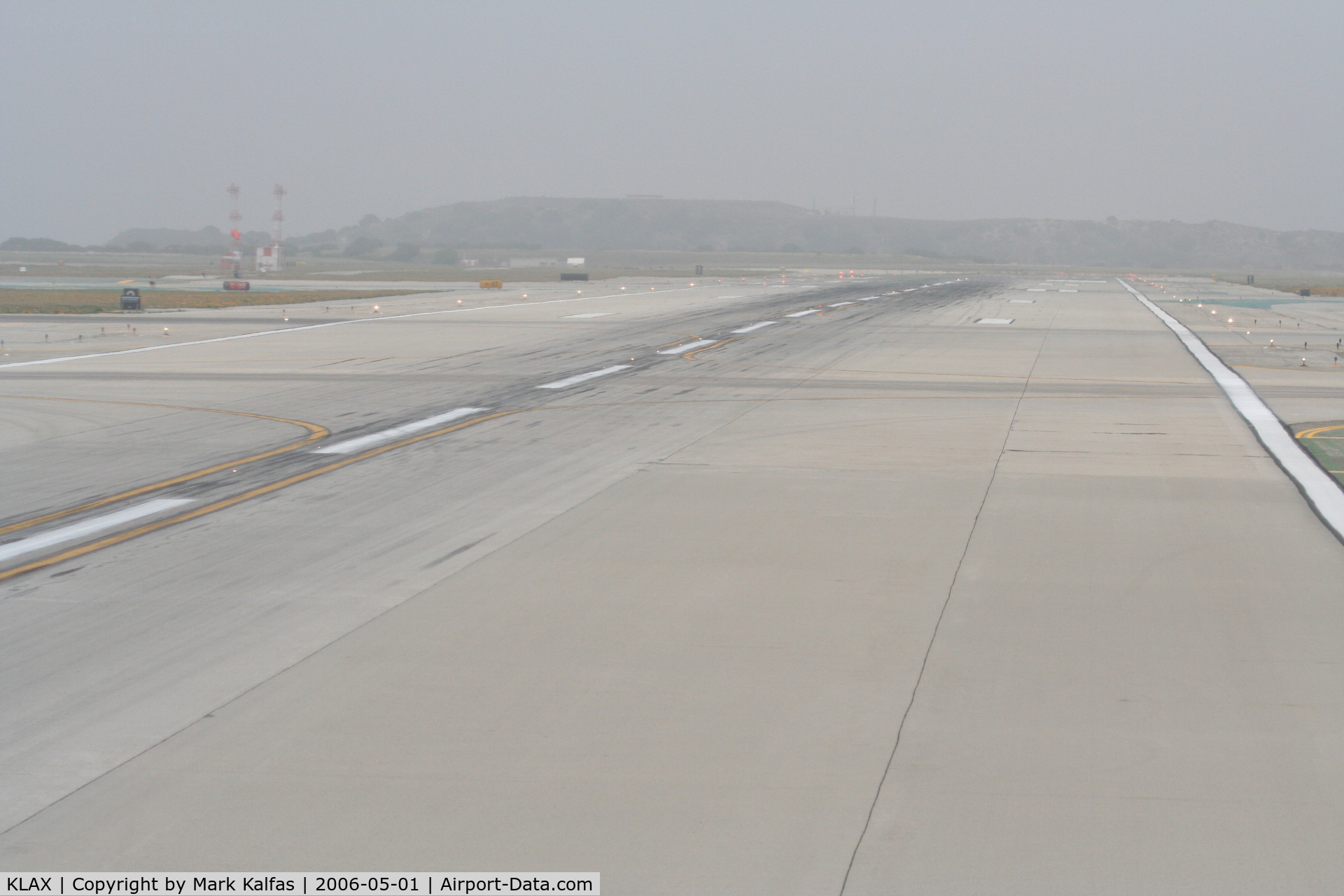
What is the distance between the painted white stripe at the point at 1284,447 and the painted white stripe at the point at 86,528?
36.2 ft

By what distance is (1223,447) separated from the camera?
643 inches

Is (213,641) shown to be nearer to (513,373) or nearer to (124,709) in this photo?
(124,709)

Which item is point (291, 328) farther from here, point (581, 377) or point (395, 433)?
point (395, 433)

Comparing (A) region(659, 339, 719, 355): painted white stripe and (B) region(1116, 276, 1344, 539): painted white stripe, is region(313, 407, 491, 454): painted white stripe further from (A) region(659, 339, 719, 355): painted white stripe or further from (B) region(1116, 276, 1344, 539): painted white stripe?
(B) region(1116, 276, 1344, 539): painted white stripe

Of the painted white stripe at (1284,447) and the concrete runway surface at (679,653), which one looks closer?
the concrete runway surface at (679,653)

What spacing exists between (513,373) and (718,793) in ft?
64.6

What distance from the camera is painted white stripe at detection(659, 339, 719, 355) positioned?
2997 cm

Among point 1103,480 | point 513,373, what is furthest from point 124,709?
point 513,373

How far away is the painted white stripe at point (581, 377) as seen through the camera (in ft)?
75.6

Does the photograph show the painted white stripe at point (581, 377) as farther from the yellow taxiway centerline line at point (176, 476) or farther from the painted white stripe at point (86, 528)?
the painted white stripe at point (86, 528)

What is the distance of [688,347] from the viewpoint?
31.3 m
